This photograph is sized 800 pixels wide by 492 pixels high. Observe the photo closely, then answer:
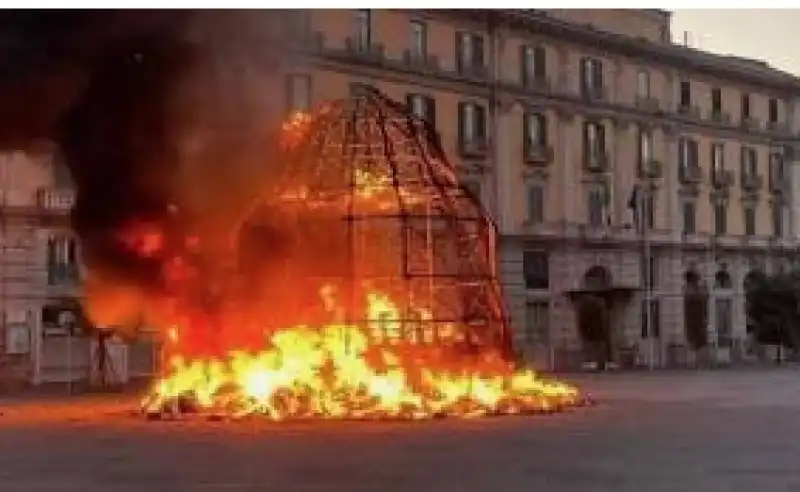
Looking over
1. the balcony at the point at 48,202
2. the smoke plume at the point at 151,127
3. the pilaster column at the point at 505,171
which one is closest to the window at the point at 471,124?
the pilaster column at the point at 505,171

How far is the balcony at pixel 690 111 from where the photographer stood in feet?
251

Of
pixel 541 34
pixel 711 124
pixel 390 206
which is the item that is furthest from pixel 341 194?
pixel 711 124

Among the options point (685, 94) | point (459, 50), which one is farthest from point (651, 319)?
point (459, 50)

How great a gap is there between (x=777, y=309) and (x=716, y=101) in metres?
11.4

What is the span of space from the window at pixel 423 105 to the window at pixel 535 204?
23.0ft

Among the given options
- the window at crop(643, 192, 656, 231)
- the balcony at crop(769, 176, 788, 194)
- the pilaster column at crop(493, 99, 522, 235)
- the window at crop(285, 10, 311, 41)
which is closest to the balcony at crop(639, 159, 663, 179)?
the window at crop(643, 192, 656, 231)

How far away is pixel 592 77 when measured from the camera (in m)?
71.4

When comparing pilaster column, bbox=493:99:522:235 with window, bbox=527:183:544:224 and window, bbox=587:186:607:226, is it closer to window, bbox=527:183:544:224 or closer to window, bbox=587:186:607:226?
window, bbox=527:183:544:224

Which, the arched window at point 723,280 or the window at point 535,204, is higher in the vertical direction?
the window at point 535,204

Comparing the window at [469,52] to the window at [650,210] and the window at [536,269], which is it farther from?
the window at [650,210]

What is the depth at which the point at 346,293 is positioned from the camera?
32.2 metres

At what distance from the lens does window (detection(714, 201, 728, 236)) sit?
3081 inches

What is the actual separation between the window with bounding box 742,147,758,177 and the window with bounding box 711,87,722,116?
291 centimetres

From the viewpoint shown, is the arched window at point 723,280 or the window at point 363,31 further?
the arched window at point 723,280
